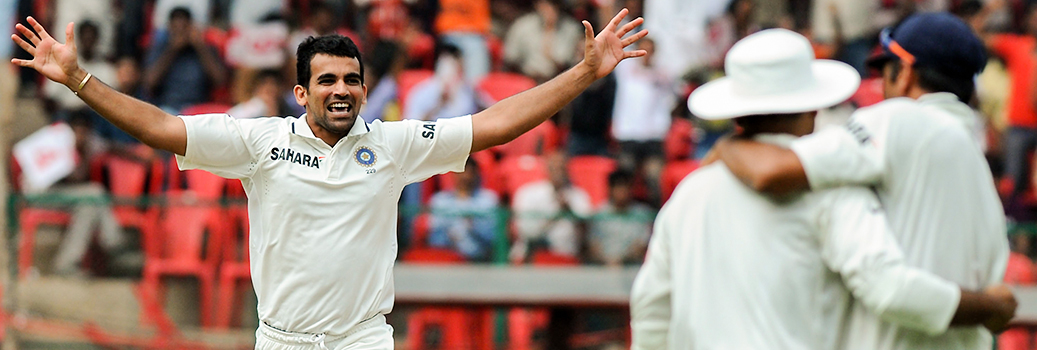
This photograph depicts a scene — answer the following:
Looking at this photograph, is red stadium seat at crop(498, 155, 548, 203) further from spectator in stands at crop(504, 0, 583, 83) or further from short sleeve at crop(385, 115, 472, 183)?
short sleeve at crop(385, 115, 472, 183)

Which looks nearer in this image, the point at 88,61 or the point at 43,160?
the point at 43,160

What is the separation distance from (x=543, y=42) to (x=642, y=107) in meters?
1.41

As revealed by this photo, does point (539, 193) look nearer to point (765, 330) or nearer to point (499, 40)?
point (499, 40)

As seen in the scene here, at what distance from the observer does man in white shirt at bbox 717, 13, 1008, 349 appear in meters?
3.29

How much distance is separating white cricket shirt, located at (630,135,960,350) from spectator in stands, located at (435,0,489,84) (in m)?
8.98

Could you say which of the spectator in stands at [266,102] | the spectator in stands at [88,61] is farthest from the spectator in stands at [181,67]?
the spectator in stands at [266,102]

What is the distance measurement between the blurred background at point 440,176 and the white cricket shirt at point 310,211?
3.27m

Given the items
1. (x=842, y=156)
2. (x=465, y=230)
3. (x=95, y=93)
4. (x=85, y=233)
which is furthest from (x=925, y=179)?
(x=85, y=233)

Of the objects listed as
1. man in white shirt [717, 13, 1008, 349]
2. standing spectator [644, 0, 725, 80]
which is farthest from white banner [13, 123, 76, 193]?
man in white shirt [717, 13, 1008, 349]

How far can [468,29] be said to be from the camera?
12680mm

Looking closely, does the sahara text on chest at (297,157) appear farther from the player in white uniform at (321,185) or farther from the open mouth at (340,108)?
the open mouth at (340,108)

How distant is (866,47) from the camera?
12227mm

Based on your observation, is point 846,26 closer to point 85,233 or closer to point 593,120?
point 593,120

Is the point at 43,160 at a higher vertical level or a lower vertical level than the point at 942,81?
lower
